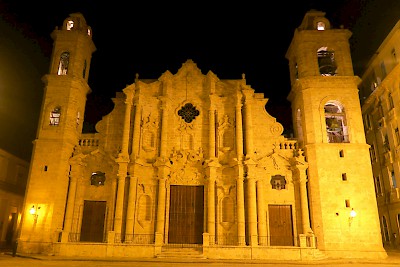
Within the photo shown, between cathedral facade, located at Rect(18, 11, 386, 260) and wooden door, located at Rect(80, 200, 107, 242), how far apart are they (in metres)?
0.07

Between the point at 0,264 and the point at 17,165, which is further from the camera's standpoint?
the point at 17,165

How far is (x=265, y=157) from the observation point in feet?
84.3

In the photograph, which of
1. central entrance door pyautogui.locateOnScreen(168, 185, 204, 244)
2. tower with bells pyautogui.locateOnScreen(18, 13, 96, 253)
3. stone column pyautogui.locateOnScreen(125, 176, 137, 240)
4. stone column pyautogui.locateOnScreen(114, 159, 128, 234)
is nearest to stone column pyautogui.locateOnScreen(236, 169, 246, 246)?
central entrance door pyautogui.locateOnScreen(168, 185, 204, 244)

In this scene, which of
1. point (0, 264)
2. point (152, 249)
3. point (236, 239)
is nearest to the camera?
point (0, 264)

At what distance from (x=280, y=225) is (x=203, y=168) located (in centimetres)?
693

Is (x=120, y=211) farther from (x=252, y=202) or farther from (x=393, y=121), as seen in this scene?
(x=393, y=121)

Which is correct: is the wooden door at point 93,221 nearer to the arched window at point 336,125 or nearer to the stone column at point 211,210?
the stone column at point 211,210

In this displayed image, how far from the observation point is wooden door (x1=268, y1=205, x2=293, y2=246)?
24.0 metres

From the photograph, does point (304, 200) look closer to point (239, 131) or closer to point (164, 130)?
point (239, 131)

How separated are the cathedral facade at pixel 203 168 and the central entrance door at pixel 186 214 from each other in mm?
73

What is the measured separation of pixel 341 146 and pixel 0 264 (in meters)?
22.4

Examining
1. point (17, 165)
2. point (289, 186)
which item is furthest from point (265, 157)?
point (17, 165)

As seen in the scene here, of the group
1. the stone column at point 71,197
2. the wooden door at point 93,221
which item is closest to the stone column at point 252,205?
the wooden door at point 93,221

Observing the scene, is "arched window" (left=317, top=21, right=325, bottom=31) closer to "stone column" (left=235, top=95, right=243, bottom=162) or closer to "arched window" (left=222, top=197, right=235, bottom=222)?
"stone column" (left=235, top=95, right=243, bottom=162)
